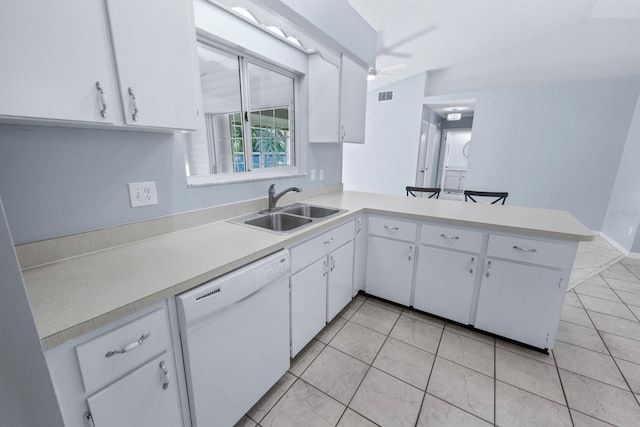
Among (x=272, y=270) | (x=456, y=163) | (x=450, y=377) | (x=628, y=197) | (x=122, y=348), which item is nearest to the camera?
(x=122, y=348)

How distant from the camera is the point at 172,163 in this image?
1411mm

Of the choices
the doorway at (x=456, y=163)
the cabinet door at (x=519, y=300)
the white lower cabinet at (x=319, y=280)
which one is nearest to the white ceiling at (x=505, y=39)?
the white lower cabinet at (x=319, y=280)

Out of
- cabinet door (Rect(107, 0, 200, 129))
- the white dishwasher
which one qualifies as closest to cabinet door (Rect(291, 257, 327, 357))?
the white dishwasher

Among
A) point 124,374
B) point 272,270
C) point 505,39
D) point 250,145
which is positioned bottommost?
point 124,374

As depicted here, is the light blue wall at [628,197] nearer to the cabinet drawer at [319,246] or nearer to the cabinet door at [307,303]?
the cabinet drawer at [319,246]

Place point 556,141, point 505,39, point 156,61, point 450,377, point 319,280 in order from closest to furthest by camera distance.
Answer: point 156,61 → point 450,377 → point 319,280 → point 505,39 → point 556,141

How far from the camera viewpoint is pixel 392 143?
5.43m

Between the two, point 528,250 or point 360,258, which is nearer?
point 528,250

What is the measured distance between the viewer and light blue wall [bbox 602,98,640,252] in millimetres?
3414

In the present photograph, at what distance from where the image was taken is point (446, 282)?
6.44 feet

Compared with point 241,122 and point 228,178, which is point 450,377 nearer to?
point 228,178

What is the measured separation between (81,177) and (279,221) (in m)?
1.13

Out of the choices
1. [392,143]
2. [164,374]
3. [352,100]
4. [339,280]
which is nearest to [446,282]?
[339,280]

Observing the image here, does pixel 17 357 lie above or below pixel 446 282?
above
